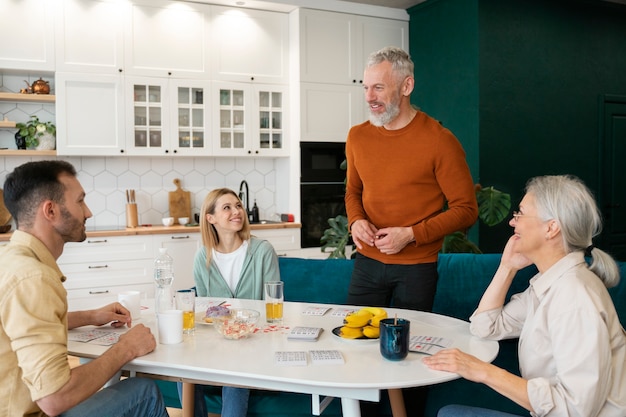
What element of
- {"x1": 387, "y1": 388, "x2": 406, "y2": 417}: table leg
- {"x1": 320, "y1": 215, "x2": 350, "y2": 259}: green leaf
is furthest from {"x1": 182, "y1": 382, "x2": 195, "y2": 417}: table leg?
{"x1": 320, "y1": 215, "x2": 350, "y2": 259}: green leaf

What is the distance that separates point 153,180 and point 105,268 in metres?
1.00

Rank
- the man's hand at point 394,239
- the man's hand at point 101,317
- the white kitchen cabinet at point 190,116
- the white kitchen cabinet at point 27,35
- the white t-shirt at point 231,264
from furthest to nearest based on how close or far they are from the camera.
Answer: the white kitchen cabinet at point 190,116, the white kitchen cabinet at point 27,35, the white t-shirt at point 231,264, the man's hand at point 394,239, the man's hand at point 101,317

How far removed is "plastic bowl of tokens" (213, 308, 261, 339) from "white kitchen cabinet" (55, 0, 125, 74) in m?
3.42

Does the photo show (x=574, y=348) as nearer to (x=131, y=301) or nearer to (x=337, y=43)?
(x=131, y=301)

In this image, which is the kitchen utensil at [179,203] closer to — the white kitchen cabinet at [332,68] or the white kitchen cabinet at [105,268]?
the white kitchen cabinet at [105,268]

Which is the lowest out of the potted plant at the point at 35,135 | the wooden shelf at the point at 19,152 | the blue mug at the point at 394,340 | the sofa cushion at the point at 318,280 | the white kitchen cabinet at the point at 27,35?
the sofa cushion at the point at 318,280

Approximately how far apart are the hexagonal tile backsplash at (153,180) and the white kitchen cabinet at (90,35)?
2.63ft

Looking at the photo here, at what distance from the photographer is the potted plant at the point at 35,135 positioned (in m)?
4.80

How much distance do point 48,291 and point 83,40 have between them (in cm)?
381

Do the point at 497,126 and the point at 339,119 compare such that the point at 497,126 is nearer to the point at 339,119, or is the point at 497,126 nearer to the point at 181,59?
the point at 339,119

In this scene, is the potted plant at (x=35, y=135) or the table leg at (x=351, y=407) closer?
the table leg at (x=351, y=407)

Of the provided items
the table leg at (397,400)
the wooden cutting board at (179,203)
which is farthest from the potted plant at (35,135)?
the table leg at (397,400)

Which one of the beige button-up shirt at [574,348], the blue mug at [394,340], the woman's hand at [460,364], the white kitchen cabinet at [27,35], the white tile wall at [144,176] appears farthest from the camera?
the white tile wall at [144,176]

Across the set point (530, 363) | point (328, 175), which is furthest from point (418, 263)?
point (328, 175)
